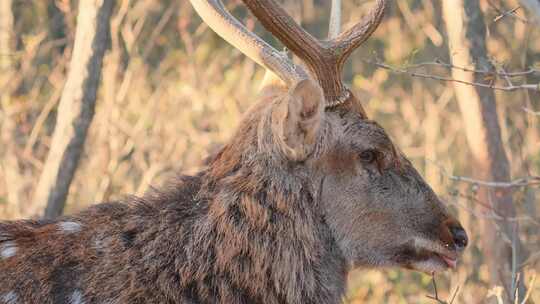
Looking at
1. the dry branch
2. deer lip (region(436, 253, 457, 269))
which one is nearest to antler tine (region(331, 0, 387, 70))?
deer lip (region(436, 253, 457, 269))

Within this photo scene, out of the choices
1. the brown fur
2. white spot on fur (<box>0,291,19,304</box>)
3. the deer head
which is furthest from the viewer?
the deer head

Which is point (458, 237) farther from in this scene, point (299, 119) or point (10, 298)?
point (10, 298)

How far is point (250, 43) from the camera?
5.77 m

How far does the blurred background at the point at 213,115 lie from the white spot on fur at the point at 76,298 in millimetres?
2942

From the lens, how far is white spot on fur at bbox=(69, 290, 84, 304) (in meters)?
5.11

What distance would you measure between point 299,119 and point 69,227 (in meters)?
1.28

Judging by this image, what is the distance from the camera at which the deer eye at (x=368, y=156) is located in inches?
226

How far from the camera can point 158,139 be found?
1226cm

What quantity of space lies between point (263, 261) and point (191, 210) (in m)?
0.45

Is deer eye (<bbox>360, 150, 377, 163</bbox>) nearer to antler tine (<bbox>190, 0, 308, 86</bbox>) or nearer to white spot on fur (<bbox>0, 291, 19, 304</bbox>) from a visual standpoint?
antler tine (<bbox>190, 0, 308, 86</bbox>)

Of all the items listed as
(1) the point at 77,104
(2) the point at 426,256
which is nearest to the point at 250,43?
(2) the point at 426,256

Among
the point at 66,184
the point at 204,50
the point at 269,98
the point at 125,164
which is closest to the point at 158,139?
the point at 125,164

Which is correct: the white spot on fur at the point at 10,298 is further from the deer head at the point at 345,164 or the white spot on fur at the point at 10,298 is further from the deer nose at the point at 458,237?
the deer nose at the point at 458,237

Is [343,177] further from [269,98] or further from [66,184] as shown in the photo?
[66,184]
